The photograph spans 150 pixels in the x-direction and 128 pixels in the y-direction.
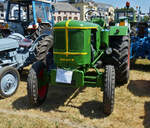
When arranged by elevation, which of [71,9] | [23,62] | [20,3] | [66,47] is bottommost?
[23,62]

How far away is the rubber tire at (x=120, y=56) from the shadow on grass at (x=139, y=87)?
39 centimetres

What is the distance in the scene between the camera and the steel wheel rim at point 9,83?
4477 millimetres

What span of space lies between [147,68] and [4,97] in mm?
4845

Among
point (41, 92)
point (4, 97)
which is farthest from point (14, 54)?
point (41, 92)

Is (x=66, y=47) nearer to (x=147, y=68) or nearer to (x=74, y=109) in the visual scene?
(x=74, y=109)

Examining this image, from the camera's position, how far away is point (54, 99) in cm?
456

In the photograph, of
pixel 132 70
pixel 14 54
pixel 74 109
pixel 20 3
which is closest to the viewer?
pixel 74 109

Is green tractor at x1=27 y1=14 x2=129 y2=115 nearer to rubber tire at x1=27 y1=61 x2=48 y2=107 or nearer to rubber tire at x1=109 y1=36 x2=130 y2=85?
rubber tire at x1=27 y1=61 x2=48 y2=107

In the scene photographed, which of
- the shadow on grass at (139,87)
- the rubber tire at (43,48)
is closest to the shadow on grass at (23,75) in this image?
the rubber tire at (43,48)

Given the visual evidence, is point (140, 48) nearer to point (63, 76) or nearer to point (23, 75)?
point (23, 75)

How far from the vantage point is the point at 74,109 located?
4.02 meters

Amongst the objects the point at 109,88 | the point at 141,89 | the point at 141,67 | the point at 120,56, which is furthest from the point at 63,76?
the point at 141,67

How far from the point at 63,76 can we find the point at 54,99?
3.41 feet

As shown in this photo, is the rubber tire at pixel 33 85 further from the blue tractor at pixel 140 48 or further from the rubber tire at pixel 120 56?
the blue tractor at pixel 140 48
